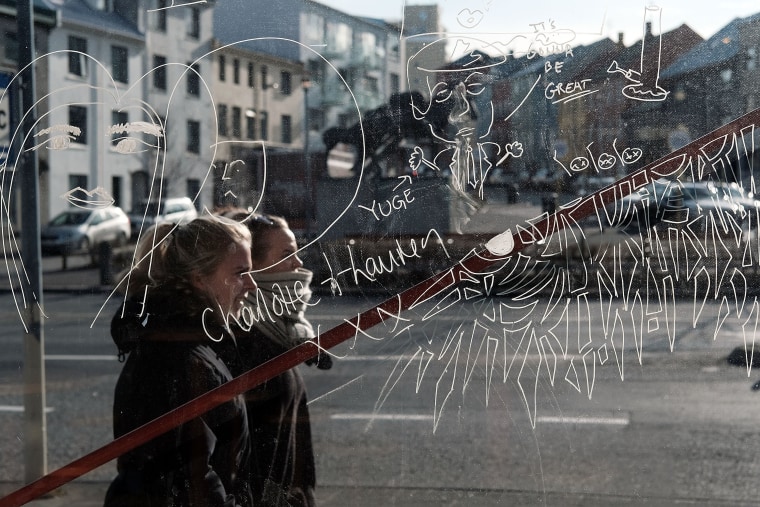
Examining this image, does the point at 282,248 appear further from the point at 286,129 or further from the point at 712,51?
the point at 712,51

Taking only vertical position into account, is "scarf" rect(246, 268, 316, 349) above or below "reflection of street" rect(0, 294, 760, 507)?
above

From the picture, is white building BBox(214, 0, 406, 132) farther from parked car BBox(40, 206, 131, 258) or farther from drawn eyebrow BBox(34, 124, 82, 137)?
parked car BBox(40, 206, 131, 258)

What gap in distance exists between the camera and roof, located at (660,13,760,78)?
2.61 m

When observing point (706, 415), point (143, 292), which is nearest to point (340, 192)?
point (143, 292)

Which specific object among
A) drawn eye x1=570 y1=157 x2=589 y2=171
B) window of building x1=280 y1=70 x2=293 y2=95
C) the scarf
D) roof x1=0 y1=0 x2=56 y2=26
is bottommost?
the scarf

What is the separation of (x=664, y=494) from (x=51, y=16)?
2.33 m

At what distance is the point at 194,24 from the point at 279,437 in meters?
1.25

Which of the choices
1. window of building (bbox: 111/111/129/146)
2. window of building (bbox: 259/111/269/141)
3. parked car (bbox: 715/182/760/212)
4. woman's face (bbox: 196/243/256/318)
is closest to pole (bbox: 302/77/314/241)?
window of building (bbox: 259/111/269/141)

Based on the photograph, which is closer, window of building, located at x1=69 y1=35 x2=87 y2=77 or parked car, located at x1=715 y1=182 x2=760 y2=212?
parked car, located at x1=715 y1=182 x2=760 y2=212

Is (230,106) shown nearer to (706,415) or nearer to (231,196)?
(231,196)

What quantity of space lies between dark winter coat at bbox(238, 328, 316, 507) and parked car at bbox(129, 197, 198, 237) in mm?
413

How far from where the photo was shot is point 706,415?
275cm

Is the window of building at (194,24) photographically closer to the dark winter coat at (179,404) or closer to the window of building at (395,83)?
the window of building at (395,83)

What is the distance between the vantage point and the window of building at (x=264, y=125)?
281 cm
